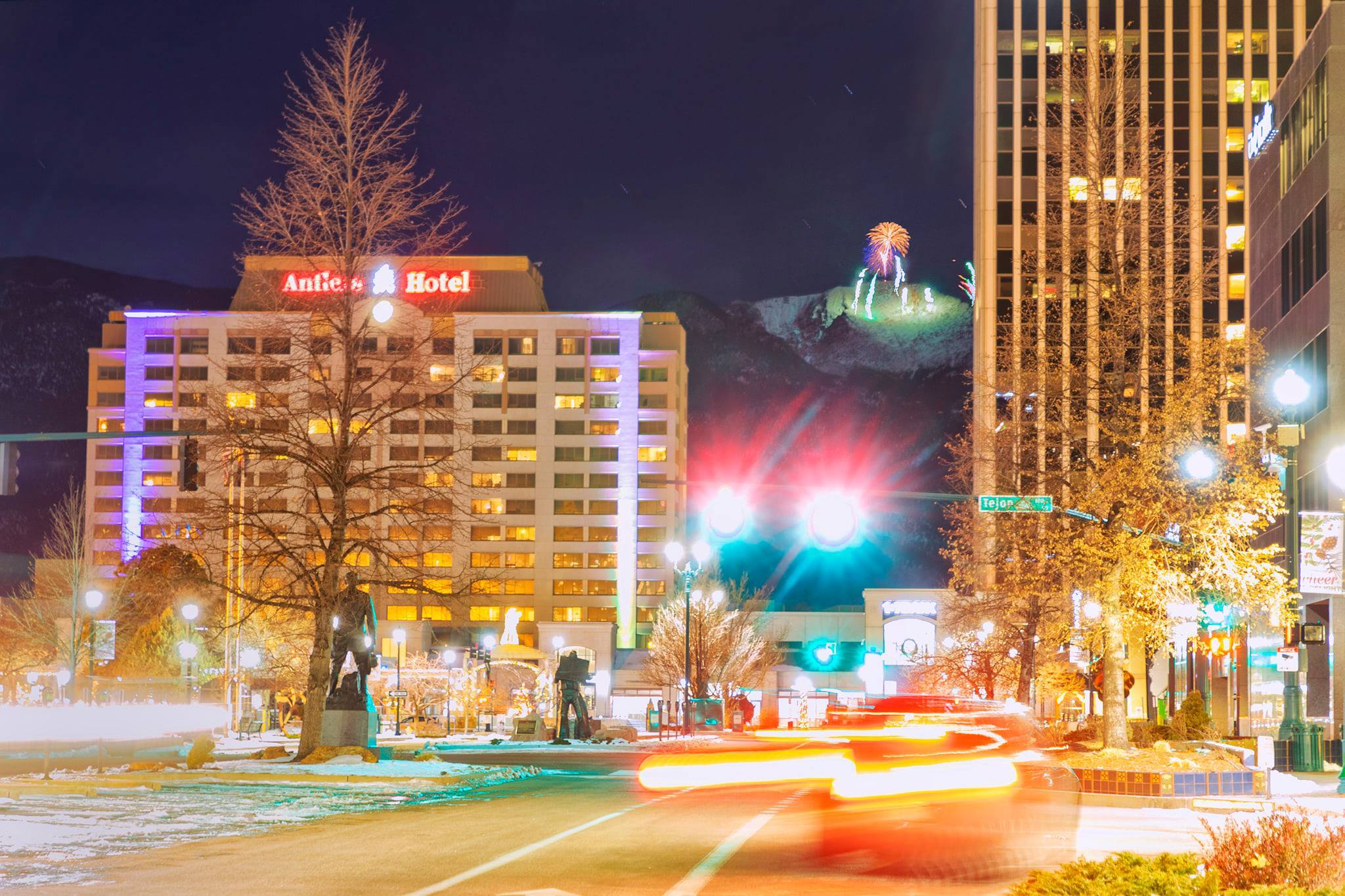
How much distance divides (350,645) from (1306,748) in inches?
880

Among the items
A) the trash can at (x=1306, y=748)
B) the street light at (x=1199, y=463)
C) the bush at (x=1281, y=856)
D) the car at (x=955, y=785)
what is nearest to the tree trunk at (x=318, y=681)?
the car at (x=955, y=785)

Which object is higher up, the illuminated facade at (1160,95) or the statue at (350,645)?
the illuminated facade at (1160,95)

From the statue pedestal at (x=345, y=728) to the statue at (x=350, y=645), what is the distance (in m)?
0.19

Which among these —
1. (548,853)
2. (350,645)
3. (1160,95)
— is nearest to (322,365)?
(350,645)

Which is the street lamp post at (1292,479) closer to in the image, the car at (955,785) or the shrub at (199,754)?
the car at (955,785)

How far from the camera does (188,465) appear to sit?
24.7 meters

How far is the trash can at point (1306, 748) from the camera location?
34.3 metres

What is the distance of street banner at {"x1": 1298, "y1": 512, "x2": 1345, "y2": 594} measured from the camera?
86.5 feet

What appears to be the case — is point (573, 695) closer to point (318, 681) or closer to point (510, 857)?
point (318, 681)

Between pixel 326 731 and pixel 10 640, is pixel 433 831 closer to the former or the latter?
pixel 326 731

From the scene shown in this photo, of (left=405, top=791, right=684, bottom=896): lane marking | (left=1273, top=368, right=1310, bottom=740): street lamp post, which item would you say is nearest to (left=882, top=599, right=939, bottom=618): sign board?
(left=1273, top=368, right=1310, bottom=740): street lamp post

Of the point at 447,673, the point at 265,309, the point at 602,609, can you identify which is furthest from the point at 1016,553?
the point at 602,609

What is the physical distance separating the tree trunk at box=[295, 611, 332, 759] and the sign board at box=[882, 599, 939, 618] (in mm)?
86906

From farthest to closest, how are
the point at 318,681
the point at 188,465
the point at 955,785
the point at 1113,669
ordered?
the point at 318,681 < the point at 1113,669 < the point at 188,465 < the point at 955,785
